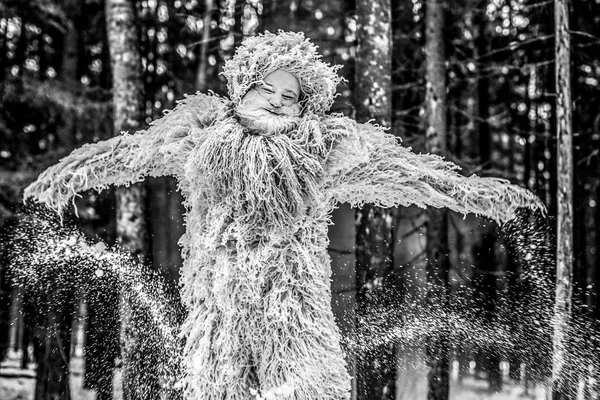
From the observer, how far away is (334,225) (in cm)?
886

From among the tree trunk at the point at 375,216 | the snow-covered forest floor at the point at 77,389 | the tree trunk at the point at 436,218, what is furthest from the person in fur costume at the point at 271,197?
the snow-covered forest floor at the point at 77,389

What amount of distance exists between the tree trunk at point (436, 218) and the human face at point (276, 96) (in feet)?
12.1

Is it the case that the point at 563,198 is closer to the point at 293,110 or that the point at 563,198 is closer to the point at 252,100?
the point at 293,110

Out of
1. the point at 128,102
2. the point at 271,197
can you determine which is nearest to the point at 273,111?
the point at 271,197

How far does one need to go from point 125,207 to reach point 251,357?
2.89m

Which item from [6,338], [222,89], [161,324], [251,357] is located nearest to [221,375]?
[251,357]

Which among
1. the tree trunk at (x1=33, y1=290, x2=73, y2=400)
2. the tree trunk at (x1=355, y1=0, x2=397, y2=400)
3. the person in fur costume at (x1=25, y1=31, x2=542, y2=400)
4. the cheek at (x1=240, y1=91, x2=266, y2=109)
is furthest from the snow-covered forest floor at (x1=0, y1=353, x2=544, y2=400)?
the cheek at (x1=240, y1=91, x2=266, y2=109)

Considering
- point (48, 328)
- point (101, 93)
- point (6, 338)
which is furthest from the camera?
point (6, 338)

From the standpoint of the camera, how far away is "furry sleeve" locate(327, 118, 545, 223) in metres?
4.12

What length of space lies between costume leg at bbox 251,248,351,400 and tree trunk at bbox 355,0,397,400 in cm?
176

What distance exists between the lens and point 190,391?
4012mm

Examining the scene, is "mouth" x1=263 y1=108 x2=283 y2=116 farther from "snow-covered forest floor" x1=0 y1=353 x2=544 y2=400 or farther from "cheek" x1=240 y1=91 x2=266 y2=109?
"snow-covered forest floor" x1=0 y1=353 x2=544 y2=400

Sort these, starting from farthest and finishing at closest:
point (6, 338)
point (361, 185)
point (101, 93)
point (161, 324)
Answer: point (6, 338)
point (101, 93)
point (161, 324)
point (361, 185)

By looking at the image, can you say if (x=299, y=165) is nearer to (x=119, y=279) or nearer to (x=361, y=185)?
(x=361, y=185)
